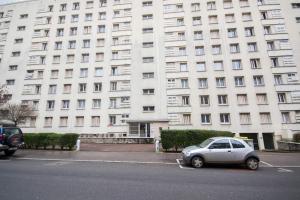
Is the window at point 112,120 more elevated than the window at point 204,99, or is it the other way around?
the window at point 204,99

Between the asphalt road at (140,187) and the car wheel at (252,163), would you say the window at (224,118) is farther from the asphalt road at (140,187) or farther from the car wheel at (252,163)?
the asphalt road at (140,187)

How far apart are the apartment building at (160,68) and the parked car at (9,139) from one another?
14.5 metres

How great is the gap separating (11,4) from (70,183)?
45.6 meters

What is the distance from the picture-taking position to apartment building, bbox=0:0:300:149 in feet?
88.6

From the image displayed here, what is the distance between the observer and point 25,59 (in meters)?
33.1

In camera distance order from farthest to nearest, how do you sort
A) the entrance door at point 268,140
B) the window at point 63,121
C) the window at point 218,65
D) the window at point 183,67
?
the window at point 63,121 → the window at point 183,67 → the window at point 218,65 → the entrance door at point 268,140

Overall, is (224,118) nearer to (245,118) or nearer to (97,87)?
(245,118)

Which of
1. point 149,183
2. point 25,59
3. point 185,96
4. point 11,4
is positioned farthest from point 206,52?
point 11,4

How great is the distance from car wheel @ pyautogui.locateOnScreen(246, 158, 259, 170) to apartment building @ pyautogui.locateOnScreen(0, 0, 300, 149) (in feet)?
55.0

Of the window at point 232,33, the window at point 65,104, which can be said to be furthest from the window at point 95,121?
the window at point 232,33

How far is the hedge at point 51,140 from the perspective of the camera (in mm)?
17391

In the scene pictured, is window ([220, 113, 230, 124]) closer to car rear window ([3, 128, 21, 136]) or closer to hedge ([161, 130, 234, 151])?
hedge ([161, 130, 234, 151])

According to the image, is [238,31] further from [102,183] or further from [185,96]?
[102,183]

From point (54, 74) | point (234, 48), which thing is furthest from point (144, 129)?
point (234, 48)
